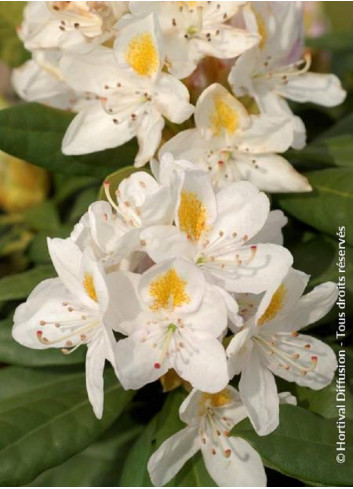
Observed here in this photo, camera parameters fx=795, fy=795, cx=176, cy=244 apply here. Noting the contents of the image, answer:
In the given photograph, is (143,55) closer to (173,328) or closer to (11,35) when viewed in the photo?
(173,328)

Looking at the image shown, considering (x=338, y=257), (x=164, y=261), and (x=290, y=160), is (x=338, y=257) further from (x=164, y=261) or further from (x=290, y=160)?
(x=164, y=261)

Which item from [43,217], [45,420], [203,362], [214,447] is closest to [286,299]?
[203,362]

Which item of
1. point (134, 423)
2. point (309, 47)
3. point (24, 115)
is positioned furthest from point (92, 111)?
point (309, 47)

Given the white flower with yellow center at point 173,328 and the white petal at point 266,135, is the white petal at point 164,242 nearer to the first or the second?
the white flower with yellow center at point 173,328

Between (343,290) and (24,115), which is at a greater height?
(24,115)

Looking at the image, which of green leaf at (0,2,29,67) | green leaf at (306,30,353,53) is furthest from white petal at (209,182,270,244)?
green leaf at (306,30,353,53)

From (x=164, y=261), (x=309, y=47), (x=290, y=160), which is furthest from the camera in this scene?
(x=309, y=47)

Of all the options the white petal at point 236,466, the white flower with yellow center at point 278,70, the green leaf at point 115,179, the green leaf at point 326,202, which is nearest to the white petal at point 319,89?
the white flower with yellow center at point 278,70

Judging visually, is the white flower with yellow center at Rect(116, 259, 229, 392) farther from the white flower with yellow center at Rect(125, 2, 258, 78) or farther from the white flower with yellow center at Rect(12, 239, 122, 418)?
the white flower with yellow center at Rect(125, 2, 258, 78)
